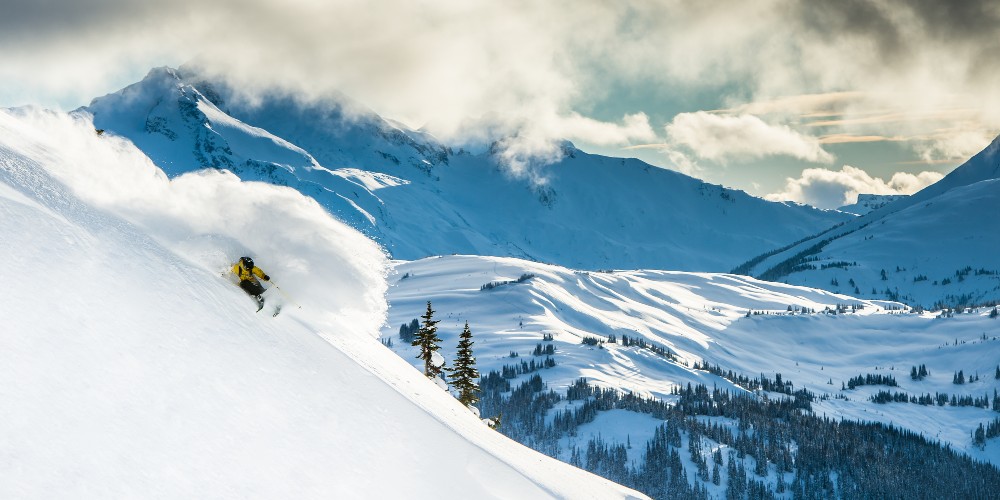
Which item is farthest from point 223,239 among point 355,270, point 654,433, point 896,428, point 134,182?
point 896,428

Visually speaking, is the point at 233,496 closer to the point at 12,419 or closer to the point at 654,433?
the point at 12,419

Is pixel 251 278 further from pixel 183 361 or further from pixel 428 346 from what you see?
pixel 428 346

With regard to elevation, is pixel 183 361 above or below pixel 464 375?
above

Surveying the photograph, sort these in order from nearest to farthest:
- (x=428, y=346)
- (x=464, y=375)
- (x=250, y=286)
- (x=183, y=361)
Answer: (x=183, y=361) → (x=250, y=286) → (x=428, y=346) → (x=464, y=375)

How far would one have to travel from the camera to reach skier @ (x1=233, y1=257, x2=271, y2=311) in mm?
12859

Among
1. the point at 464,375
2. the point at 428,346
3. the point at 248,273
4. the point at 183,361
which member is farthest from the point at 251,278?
the point at 464,375

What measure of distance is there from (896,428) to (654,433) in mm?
77298

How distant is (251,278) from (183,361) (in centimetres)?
348

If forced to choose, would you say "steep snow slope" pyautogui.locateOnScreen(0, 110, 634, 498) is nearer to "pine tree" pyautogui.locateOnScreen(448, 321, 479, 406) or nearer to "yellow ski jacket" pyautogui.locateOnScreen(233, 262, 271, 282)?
"yellow ski jacket" pyautogui.locateOnScreen(233, 262, 271, 282)

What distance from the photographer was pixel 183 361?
9.62m

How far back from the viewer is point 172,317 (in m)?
10.3

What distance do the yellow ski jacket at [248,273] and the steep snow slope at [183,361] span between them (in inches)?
12.2

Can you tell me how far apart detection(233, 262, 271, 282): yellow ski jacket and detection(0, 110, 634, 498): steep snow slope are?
0.31 metres

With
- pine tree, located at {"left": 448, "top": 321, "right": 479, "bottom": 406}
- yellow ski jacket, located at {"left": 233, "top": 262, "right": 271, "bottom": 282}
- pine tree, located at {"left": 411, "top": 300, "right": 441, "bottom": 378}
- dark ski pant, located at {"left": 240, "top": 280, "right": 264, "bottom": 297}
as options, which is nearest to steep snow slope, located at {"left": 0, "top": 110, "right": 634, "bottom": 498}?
dark ski pant, located at {"left": 240, "top": 280, "right": 264, "bottom": 297}
